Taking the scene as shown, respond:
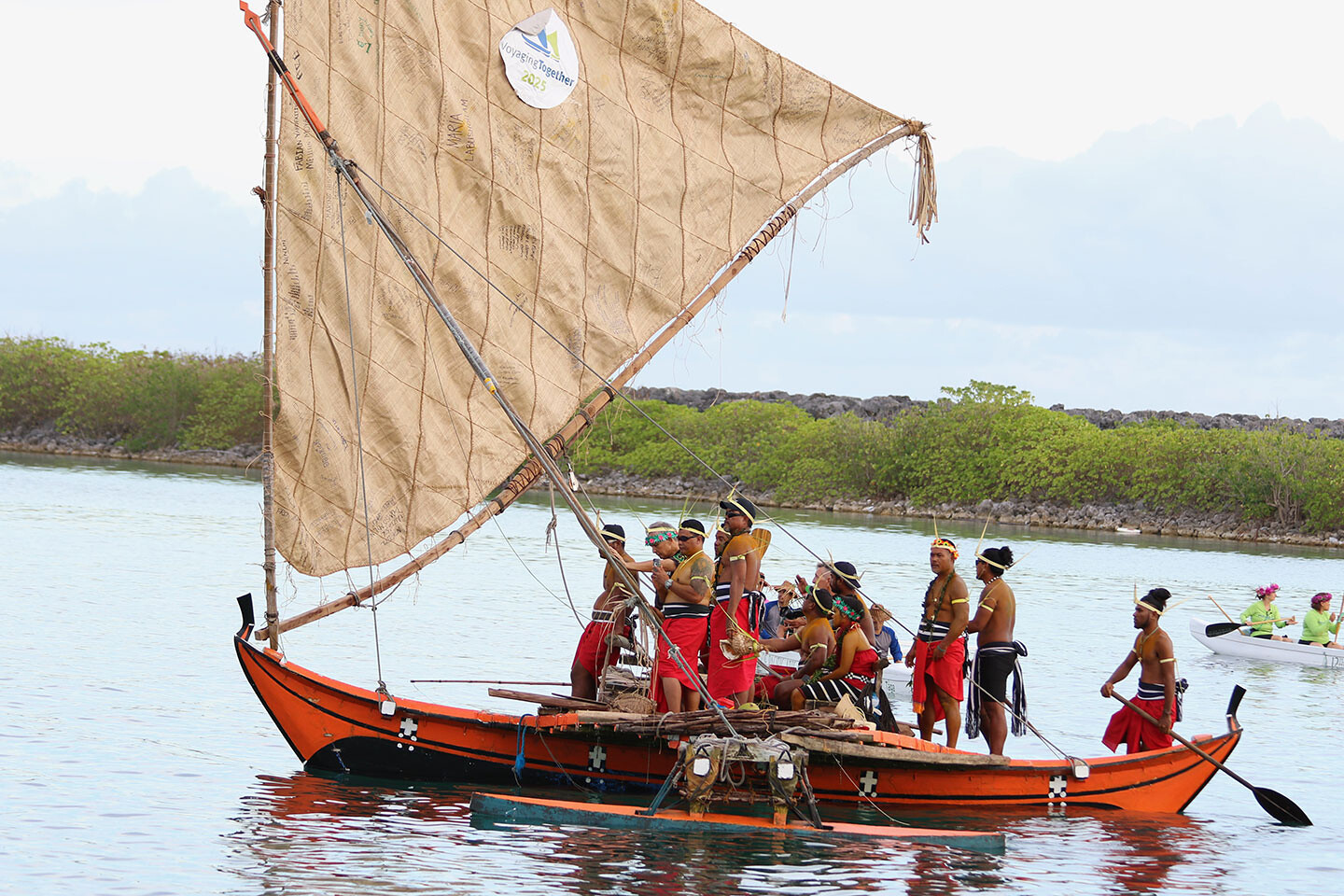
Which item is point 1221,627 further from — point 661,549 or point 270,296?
point 270,296

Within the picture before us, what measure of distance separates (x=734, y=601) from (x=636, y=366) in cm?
238

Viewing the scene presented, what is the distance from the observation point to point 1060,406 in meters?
102

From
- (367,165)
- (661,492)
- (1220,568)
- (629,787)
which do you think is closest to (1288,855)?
(629,787)

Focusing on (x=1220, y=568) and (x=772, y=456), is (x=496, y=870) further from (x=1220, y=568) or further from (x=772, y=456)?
(x=772, y=456)

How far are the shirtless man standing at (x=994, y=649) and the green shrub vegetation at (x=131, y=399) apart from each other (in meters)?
90.4

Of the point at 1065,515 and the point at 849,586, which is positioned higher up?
the point at 1065,515

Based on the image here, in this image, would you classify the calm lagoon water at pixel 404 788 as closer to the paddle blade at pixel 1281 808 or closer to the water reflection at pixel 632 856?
the water reflection at pixel 632 856

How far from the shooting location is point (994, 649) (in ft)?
40.1

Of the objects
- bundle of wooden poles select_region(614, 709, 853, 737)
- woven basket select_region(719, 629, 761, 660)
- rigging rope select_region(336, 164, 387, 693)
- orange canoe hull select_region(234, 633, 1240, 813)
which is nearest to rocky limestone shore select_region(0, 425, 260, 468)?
orange canoe hull select_region(234, 633, 1240, 813)

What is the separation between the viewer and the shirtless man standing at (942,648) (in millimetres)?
11891

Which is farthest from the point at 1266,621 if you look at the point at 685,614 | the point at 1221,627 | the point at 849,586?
the point at 685,614

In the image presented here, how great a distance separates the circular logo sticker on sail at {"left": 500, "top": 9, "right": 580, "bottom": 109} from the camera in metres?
11.8

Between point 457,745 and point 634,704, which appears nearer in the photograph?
point 634,704

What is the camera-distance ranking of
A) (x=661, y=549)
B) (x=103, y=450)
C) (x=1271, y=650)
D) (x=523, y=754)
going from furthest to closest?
(x=103, y=450) < (x=1271, y=650) < (x=661, y=549) < (x=523, y=754)
